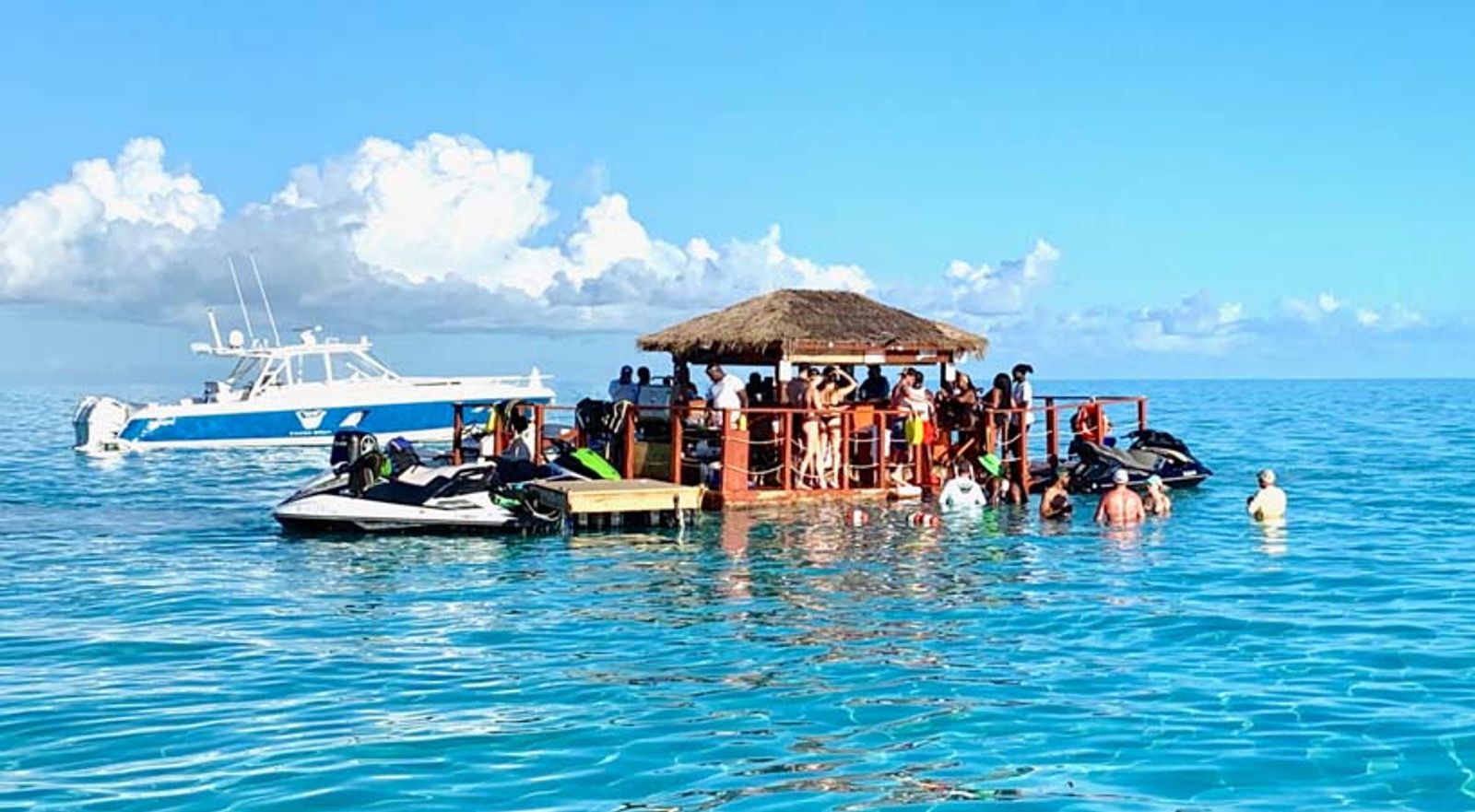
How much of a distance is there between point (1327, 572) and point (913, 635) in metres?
6.83

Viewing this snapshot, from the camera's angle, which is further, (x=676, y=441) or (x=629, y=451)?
(x=629, y=451)

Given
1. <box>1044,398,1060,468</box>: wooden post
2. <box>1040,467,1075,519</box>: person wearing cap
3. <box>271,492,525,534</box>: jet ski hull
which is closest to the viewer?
<box>271,492,525,534</box>: jet ski hull

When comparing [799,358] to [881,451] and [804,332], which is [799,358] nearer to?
A: [804,332]

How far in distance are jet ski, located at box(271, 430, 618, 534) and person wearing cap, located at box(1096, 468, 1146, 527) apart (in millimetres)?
7947

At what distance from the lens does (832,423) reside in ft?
80.3

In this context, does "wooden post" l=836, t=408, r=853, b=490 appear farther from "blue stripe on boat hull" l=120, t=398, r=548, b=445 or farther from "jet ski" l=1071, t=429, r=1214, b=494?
"blue stripe on boat hull" l=120, t=398, r=548, b=445

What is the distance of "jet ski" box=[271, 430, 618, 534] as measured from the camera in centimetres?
2177

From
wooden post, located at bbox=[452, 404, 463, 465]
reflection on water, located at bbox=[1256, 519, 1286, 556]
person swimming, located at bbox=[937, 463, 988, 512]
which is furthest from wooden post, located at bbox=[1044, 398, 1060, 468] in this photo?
wooden post, located at bbox=[452, 404, 463, 465]

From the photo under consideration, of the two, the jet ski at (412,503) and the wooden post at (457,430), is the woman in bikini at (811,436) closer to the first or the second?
the jet ski at (412,503)

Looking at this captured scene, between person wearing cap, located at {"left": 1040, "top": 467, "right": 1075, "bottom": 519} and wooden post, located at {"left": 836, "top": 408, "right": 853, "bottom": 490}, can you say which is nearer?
person wearing cap, located at {"left": 1040, "top": 467, "right": 1075, "bottom": 519}

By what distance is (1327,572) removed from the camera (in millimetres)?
18500

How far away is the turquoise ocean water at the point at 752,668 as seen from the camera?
9.73m

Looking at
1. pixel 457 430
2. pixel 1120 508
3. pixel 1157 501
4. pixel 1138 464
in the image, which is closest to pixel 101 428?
pixel 457 430

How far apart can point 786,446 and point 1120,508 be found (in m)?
4.99
